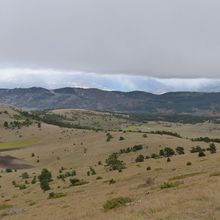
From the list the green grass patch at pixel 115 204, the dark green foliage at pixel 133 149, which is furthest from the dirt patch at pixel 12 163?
the green grass patch at pixel 115 204

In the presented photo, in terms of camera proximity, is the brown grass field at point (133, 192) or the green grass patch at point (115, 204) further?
the green grass patch at point (115, 204)

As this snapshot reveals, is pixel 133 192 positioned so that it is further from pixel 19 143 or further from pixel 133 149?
pixel 19 143

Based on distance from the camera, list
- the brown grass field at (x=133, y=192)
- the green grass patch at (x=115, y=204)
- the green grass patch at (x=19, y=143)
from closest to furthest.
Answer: the brown grass field at (x=133, y=192), the green grass patch at (x=115, y=204), the green grass patch at (x=19, y=143)

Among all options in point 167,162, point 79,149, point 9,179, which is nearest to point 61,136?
point 79,149

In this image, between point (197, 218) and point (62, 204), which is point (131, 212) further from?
point (62, 204)

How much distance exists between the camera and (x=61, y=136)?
15275 cm

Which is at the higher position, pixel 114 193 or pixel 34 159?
pixel 114 193

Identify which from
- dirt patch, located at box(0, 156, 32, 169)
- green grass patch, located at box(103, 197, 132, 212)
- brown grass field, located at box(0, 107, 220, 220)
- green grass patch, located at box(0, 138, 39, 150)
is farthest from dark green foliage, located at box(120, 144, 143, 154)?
green grass patch, located at box(103, 197, 132, 212)

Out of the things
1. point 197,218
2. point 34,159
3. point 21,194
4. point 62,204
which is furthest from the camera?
point 34,159

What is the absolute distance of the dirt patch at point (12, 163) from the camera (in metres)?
101

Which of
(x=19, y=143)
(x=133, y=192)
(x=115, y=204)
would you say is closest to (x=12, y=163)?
(x=19, y=143)

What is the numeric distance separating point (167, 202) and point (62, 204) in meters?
12.1

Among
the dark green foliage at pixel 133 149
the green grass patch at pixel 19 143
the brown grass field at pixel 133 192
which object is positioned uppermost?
the brown grass field at pixel 133 192

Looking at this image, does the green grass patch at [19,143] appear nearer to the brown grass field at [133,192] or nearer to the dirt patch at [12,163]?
the dirt patch at [12,163]
